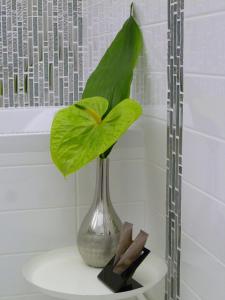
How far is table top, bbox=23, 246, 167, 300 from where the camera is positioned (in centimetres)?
132

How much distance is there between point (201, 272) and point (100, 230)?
290 mm

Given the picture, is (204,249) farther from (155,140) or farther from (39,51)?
(39,51)

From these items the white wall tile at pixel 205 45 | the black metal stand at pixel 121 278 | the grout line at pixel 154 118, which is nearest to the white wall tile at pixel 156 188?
the grout line at pixel 154 118

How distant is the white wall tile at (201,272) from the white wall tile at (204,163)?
5.8 inches

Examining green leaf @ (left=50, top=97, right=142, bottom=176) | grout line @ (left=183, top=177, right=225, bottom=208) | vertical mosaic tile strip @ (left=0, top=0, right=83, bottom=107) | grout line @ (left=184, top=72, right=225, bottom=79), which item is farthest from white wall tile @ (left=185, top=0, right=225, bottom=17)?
vertical mosaic tile strip @ (left=0, top=0, right=83, bottom=107)

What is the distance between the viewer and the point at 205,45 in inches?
46.6

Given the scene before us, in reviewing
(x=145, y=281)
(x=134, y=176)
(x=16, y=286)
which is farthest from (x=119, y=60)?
(x=16, y=286)

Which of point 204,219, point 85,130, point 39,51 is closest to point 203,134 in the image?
point 204,219

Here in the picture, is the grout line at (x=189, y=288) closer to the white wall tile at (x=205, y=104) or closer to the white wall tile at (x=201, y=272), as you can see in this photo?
the white wall tile at (x=201, y=272)

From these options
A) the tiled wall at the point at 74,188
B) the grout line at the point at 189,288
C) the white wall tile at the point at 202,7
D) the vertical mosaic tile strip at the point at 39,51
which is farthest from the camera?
the vertical mosaic tile strip at the point at 39,51

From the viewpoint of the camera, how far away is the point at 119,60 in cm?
153

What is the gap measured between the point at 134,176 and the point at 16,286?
1.52 feet

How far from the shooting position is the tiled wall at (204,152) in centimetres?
114

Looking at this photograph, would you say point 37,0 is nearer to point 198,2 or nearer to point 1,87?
point 1,87
